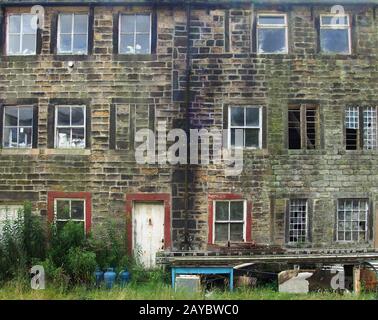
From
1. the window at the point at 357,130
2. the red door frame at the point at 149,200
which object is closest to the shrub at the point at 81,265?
the red door frame at the point at 149,200

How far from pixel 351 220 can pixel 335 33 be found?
564 centimetres

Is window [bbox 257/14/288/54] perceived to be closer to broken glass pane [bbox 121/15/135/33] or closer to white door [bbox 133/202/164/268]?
broken glass pane [bbox 121/15/135/33]

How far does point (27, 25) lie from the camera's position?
53.2 feet

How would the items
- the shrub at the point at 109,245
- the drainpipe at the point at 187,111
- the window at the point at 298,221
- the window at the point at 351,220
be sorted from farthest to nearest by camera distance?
the window at the point at 351,220
the window at the point at 298,221
the drainpipe at the point at 187,111
the shrub at the point at 109,245

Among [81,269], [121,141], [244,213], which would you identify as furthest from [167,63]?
[81,269]

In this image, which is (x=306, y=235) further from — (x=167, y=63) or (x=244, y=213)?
(x=167, y=63)

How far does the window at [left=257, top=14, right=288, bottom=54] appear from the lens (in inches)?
632

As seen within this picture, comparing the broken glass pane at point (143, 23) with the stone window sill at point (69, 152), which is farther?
the broken glass pane at point (143, 23)

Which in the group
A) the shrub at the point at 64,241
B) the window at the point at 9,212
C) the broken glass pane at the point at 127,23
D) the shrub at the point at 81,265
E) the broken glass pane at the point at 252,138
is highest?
the broken glass pane at the point at 127,23

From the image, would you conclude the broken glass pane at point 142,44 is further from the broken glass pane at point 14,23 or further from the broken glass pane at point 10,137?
the broken glass pane at point 10,137

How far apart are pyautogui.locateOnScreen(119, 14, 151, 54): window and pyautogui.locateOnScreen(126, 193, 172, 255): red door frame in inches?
169

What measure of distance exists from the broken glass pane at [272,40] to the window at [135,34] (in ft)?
11.1

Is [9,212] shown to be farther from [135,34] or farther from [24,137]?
[135,34]

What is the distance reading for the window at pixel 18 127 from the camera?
1605 cm
